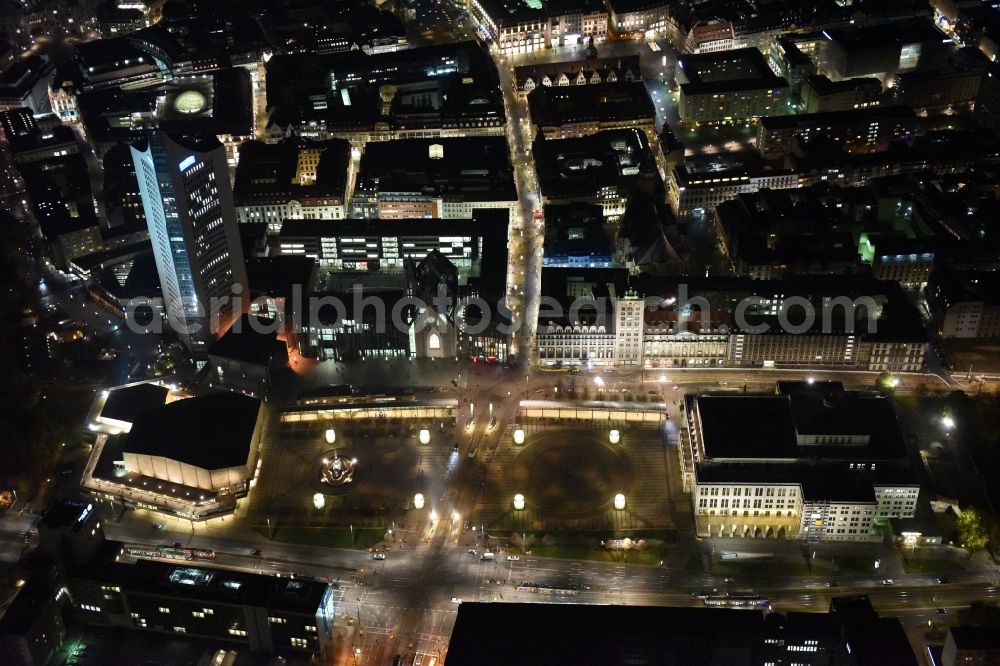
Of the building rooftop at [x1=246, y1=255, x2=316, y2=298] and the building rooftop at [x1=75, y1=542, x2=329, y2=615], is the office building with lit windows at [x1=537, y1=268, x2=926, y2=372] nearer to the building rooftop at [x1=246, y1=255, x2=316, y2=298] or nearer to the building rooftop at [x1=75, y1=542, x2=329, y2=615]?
the building rooftop at [x1=246, y1=255, x2=316, y2=298]

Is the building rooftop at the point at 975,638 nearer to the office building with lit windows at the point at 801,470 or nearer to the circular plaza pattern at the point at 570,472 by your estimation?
the office building with lit windows at the point at 801,470

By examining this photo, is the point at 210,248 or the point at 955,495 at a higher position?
the point at 210,248

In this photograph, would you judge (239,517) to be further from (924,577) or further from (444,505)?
(924,577)

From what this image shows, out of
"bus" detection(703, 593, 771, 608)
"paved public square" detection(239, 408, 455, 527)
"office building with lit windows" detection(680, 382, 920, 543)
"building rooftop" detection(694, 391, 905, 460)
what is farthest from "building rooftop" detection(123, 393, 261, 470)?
"bus" detection(703, 593, 771, 608)

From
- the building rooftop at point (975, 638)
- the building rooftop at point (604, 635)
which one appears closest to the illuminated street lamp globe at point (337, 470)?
the building rooftop at point (604, 635)

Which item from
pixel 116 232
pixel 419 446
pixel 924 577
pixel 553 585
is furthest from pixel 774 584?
pixel 116 232
